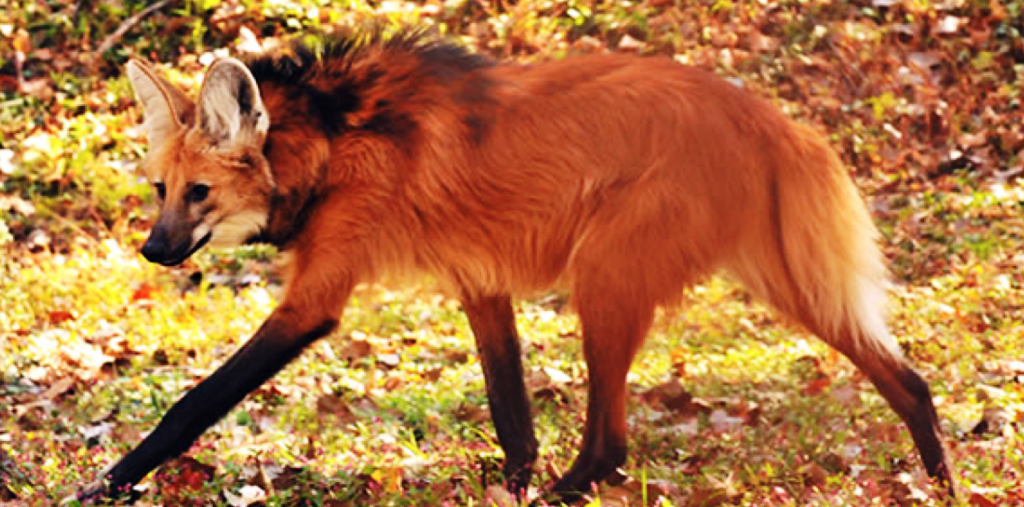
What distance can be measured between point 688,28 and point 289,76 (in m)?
4.55

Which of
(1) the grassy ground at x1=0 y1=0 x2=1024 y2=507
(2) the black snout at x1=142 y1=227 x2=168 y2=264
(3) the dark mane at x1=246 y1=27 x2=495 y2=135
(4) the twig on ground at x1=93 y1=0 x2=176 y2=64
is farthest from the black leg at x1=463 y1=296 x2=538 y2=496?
(4) the twig on ground at x1=93 y1=0 x2=176 y2=64

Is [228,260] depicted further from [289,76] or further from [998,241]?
[998,241]

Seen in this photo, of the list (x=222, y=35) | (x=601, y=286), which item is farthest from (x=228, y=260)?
(x=601, y=286)

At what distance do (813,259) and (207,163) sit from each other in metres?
1.72

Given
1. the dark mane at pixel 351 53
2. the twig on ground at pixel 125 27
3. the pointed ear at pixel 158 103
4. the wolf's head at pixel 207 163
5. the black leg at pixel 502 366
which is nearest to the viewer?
the wolf's head at pixel 207 163

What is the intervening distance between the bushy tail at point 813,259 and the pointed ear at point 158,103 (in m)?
1.64

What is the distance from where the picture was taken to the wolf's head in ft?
11.8

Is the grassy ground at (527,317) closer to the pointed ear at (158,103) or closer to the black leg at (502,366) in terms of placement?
the black leg at (502,366)

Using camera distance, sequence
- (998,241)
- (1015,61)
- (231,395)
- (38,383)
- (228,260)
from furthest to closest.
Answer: (1015,61), (228,260), (998,241), (38,383), (231,395)

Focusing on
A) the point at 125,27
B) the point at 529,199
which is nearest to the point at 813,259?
the point at 529,199

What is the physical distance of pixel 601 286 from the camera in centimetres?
362

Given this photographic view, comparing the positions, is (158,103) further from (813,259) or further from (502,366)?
(813,259)

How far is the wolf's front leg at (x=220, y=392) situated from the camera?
3494mm

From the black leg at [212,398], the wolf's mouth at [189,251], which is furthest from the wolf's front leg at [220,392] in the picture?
the wolf's mouth at [189,251]
